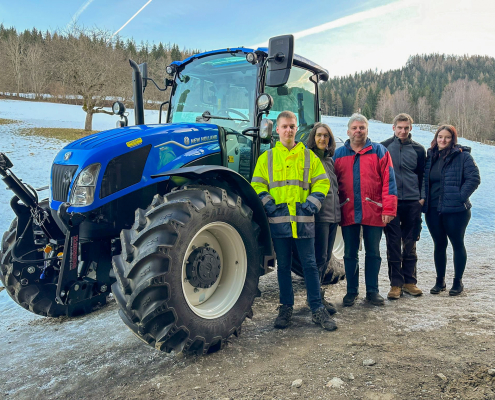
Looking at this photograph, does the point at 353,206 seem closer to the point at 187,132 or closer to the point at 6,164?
the point at 187,132

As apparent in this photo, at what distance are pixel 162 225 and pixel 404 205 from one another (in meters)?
2.89

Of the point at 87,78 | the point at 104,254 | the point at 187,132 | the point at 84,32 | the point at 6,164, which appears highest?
the point at 84,32

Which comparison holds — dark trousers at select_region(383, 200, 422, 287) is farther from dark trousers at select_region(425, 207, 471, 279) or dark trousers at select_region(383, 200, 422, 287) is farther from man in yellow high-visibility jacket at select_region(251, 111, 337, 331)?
man in yellow high-visibility jacket at select_region(251, 111, 337, 331)

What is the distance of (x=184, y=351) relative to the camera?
291 cm

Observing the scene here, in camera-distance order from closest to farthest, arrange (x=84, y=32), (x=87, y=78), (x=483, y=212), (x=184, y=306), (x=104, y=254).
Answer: (x=184, y=306) < (x=104, y=254) < (x=483, y=212) < (x=87, y=78) < (x=84, y=32)

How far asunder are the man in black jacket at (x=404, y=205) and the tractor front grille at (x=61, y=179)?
3.20 metres

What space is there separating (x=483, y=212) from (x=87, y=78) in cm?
2211

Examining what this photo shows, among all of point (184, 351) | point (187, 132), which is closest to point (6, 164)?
point (187, 132)

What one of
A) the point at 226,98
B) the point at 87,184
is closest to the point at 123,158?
the point at 87,184

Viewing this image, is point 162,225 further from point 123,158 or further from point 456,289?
point 456,289

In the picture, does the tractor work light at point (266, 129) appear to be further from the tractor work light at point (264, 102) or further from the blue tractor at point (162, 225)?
the tractor work light at point (264, 102)

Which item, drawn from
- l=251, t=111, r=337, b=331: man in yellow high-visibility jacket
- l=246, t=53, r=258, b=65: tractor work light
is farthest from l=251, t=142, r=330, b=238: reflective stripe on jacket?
l=246, t=53, r=258, b=65: tractor work light

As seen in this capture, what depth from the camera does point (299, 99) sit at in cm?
502

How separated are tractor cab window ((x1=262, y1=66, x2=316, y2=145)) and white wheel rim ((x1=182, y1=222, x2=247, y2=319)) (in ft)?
5.42
